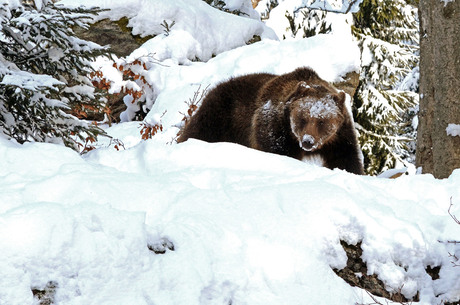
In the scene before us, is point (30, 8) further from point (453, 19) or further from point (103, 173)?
point (453, 19)

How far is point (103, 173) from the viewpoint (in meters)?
3.09

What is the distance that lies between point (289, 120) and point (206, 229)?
10.7 ft

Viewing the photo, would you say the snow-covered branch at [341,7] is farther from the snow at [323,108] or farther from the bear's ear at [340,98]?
the snow at [323,108]

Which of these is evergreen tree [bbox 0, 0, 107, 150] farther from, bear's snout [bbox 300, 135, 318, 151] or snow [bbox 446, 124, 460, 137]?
snow [bbox 446, 124, 460, 137]

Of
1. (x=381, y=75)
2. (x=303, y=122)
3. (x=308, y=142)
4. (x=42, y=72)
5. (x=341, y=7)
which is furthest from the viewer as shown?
(x=381, y=75)

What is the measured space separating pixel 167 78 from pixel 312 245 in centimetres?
766

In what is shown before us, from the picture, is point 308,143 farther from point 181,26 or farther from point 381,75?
point 381,75

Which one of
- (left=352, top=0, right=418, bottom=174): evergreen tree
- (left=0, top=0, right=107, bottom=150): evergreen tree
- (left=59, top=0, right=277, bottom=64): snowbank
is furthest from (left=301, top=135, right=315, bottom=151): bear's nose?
(left=352, top=0, right=418, bottom=174): evergreen tree

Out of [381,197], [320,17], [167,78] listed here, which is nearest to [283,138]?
[381,197]

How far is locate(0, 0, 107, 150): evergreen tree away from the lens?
11.1ft

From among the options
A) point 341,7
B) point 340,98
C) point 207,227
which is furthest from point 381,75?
point 207,227

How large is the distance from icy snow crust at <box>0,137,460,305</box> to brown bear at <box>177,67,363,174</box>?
2208 mm

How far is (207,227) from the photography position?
9.06ft

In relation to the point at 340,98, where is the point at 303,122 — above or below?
below
